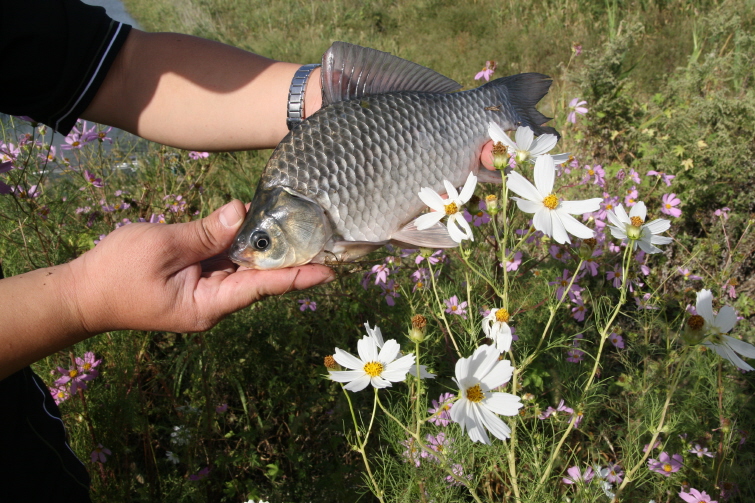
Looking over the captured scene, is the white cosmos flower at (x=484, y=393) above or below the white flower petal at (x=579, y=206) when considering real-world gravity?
below

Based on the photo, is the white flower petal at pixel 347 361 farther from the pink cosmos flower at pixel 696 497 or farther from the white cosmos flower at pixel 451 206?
the pink cosmos flower at pixel 696 497

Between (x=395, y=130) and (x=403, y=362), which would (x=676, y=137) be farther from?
(x=403, y=362)

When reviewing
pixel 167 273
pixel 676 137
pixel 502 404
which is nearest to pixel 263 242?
pixel 167 273

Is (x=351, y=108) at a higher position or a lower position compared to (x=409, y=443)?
higher

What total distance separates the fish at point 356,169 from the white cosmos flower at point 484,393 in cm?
43

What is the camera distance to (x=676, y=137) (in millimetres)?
2992

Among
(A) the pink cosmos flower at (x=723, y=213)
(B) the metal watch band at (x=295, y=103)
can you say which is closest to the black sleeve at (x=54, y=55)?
(B) the metal watch band at (x=295, y=103)

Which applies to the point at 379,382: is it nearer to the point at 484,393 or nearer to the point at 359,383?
the point at 359,383

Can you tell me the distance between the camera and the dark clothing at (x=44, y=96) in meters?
1.28

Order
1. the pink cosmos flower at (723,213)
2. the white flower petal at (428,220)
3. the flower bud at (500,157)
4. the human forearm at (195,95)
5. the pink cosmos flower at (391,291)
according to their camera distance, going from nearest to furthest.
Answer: the flower bud at (500,157), the white flower petal at (428,220), the human forearm at (195,95), the pink cosmos flower at (391,291), the pink cosmos flower at (723,213)

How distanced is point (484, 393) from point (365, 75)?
926 mm

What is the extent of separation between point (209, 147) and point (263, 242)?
55 cm

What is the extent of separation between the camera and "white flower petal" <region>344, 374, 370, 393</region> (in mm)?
986

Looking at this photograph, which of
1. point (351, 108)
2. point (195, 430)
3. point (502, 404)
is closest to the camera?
point (502, 404)
